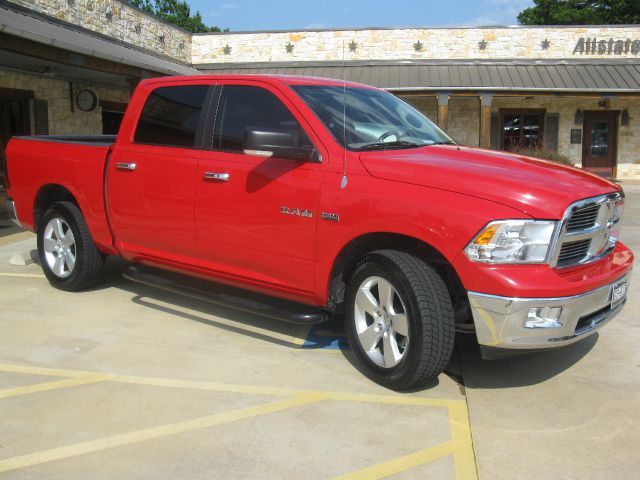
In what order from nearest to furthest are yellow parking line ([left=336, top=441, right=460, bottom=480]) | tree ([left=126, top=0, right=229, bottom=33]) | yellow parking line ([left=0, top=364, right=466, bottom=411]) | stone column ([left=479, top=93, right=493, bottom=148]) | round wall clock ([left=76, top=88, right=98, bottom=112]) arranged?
yellow parking line ([left=336, top=441, right=460, bottom=480]), yellow parking line ([left=0, top=364, right=466, bottom=411]), round wall clock ([left=76, top=88, right=98, bottom=112]), stone column ([left=479, top=93, right=493, bottom=148]), tree ([left=126, top=0, right=229, bottom=33])

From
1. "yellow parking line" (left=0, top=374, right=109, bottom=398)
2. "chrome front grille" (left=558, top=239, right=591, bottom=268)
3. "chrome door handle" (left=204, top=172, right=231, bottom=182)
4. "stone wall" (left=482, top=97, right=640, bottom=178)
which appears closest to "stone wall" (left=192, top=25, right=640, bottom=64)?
"stone wall" (left=482, top=97, right=640, bottom=178)

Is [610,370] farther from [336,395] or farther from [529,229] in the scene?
[336,395]

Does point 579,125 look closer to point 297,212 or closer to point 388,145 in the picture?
point 388,145

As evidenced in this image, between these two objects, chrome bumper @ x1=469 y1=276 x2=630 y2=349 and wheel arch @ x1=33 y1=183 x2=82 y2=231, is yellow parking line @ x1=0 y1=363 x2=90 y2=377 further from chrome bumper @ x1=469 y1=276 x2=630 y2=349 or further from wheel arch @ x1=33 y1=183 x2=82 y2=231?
chrome bumper @ x1=469 y1=276 x2=630 y2=349

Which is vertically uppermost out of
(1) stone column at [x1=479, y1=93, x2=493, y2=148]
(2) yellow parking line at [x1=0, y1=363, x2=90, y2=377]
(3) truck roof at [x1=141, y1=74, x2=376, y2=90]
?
(1) stone column at [x1=479, y1=93, x2=493, y2=148]

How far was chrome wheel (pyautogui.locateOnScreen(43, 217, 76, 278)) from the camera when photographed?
6062mm

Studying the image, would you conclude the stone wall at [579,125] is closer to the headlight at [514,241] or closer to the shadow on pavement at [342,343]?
the shadow on pavement at [342,343]

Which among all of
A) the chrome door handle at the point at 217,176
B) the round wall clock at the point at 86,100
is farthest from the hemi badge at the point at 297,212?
the round wall clock at the point at 86,100

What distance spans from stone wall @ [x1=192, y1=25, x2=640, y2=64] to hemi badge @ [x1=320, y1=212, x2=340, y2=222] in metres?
20.4

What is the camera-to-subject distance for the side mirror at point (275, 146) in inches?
155

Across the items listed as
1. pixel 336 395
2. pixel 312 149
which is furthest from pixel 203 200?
pixel 336 395

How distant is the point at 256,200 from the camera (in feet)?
14.6

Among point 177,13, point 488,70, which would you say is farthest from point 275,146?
point 177,13

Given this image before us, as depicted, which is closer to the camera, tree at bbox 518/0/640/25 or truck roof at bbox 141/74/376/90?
truck roof at bbox 141/74/376/90
